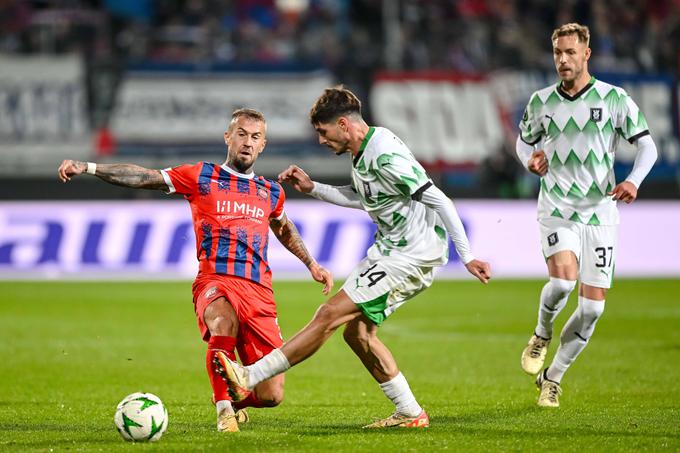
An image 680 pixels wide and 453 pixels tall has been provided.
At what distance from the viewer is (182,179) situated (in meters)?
7.18

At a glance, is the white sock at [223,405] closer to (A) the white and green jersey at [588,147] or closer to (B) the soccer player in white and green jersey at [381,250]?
(B) the soccer player in white and green jersey at [381,250]

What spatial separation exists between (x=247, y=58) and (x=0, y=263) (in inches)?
253

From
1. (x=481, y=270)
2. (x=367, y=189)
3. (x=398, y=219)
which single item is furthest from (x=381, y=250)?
(x=481, y=270)

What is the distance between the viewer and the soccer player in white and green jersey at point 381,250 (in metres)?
6.62

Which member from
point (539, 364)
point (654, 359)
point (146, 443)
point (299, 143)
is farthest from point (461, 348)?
point (299, 143)

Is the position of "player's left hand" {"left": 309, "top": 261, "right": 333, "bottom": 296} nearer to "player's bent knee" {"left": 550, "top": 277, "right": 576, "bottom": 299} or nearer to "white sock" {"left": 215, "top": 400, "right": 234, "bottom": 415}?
"white sock" {"left": 215, "top": 400, "right": 234, "bottom": 415}

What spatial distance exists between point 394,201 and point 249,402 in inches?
64.0

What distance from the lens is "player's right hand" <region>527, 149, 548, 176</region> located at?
26.5 ft

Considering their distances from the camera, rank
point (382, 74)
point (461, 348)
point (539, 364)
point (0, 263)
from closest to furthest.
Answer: point (539, 364) < point (461, 348) < point (0, 263) < point (382, 74)

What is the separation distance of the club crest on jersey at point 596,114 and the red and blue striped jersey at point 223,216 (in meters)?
2.50

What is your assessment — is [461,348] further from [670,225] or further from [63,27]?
[63,27]

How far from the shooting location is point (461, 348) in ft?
40.7

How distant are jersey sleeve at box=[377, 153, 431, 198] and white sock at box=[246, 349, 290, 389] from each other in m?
1.21

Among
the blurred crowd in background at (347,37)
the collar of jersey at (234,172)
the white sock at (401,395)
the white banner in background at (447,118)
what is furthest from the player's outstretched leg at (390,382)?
the white banner in background at (447,118)
